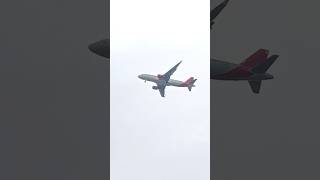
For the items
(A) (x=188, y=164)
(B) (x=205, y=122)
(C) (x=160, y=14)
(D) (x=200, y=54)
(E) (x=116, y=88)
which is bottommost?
(A) (x=188, y=164)

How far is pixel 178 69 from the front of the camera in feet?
16.4

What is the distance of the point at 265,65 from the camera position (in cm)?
664

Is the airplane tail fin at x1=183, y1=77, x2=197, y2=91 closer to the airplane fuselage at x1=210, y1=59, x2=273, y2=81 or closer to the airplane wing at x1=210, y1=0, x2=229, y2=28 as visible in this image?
the airplane wing at x1=210, y1=0, x2=229, y2=28

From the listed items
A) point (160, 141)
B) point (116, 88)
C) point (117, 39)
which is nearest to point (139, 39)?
point (117, 39)

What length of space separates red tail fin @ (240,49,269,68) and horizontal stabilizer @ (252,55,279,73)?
→ 0.05 meters

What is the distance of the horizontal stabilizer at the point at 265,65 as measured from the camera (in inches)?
260

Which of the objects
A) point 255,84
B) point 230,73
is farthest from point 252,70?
point 230,73

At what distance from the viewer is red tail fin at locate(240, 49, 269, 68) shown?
659cm

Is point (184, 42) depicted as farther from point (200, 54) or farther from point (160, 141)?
point (160, 141)

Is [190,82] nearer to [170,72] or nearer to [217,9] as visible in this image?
[170,72]

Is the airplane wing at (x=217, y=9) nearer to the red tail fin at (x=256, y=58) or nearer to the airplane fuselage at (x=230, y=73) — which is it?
the airplane fuselage at (x=230, y=73)

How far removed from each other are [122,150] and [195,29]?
1.43m
